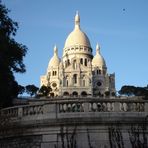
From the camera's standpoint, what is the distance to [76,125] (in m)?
17.5

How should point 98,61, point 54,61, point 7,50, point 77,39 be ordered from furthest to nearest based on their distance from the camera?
point 77,39 < point 54,61 < point 98,61 < point 7,50

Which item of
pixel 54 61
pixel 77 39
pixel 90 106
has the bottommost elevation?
pixel 90 106

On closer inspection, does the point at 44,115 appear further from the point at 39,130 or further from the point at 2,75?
the point at 2,75

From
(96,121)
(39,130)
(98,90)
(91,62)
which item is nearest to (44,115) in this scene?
(39,130)

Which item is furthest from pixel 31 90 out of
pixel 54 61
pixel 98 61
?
pixel 54 61

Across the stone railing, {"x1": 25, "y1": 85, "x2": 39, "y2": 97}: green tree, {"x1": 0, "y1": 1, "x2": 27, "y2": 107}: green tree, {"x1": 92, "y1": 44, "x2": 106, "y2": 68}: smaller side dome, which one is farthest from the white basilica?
the stone railing

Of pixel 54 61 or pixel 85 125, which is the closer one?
pixel 85 125

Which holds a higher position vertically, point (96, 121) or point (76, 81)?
point (76, 81)

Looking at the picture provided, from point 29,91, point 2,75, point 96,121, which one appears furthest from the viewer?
point 29,91

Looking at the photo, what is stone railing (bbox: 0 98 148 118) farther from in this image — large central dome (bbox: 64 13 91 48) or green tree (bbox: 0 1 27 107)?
large central dome (bbox: 64 13 91 48)

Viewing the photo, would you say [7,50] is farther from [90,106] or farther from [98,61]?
[98,61]

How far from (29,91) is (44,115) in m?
94.4

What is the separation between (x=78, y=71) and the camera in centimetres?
14475

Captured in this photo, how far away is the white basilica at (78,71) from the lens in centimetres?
13900
